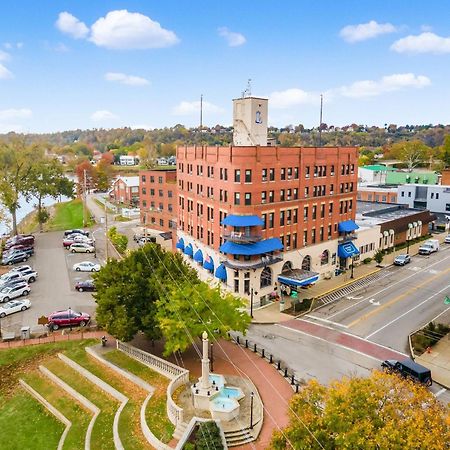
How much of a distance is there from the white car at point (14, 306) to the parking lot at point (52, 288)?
45cm

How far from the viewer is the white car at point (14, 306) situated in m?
44.3

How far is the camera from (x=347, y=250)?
58.1 m

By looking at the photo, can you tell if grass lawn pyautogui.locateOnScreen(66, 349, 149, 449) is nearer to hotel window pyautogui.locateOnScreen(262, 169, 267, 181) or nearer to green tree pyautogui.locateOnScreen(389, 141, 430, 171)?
hotel window pyautogui.locateOnScreen(262, 169, 267, 181)

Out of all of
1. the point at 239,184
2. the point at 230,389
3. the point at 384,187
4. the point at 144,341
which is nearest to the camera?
the point at 230,389

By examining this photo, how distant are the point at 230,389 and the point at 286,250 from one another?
24.1m

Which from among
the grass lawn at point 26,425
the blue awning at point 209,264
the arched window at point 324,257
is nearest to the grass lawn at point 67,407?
the grass lawn at point 26,425

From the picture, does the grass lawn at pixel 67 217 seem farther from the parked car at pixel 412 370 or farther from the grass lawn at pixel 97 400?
the parked car at pixel 412 370

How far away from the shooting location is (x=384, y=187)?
105 meters

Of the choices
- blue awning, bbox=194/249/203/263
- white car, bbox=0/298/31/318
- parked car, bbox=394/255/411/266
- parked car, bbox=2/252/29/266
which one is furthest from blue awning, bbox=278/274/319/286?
parked car, bbox=2/252/29/266

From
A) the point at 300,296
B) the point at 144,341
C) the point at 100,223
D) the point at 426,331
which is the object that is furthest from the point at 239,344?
the point at 100,223

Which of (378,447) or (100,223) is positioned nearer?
(378,447)

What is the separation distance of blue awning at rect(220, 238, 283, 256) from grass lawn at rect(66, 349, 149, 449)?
17032 mm

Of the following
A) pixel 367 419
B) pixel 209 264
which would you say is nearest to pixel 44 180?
pixel 209 264

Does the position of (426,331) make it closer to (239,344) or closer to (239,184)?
(239,344)
